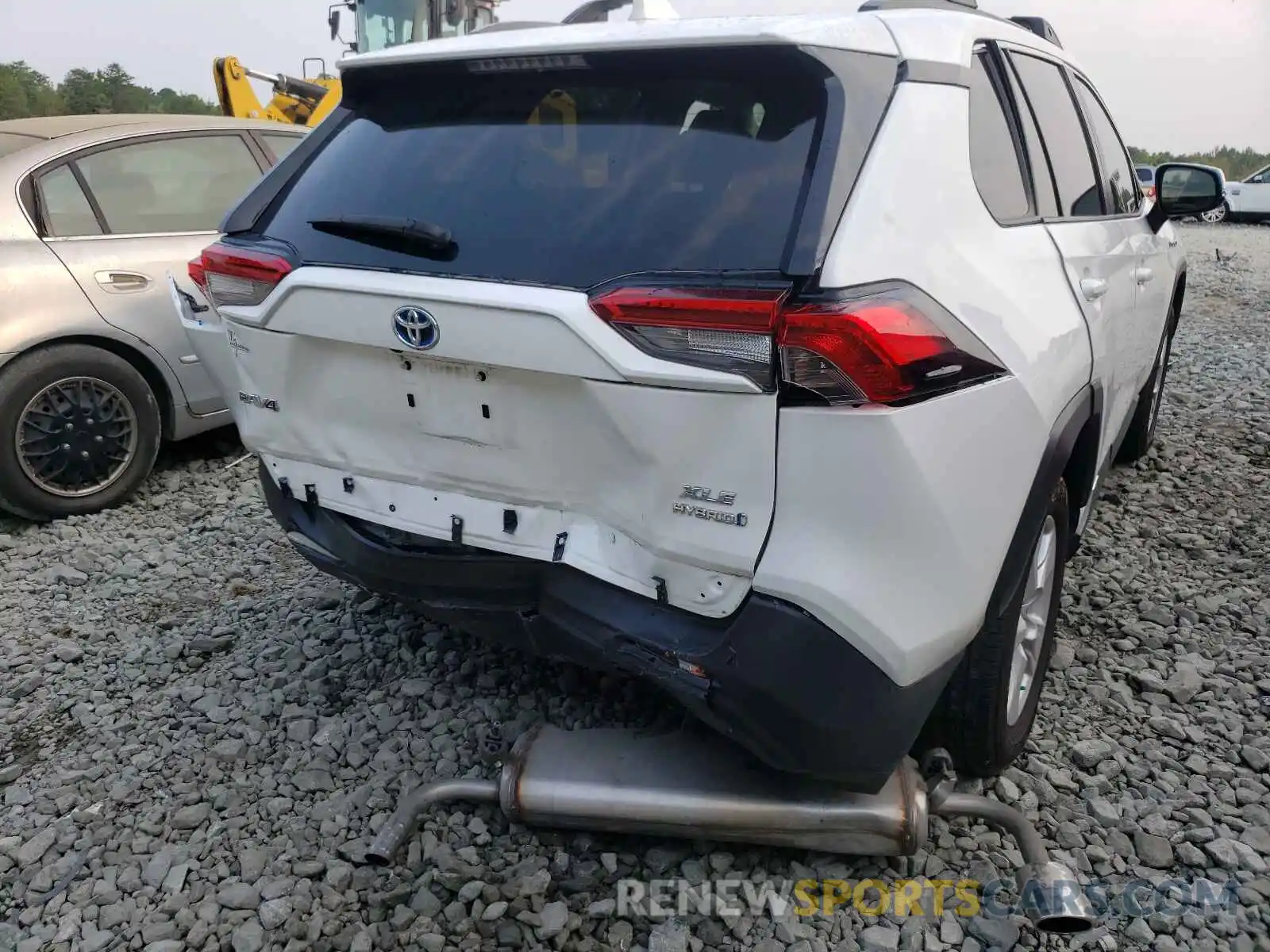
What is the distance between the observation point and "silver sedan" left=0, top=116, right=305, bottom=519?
4262 mm

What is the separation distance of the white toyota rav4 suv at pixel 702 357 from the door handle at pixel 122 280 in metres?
2.32

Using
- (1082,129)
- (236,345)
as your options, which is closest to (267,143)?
(236,345)

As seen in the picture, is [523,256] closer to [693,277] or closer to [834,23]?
[693,277]

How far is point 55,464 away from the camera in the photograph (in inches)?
174

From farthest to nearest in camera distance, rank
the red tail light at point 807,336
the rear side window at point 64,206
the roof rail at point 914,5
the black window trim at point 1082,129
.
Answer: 1. the rear side window at point 64,206
2. the black window trim at point 1082,129
3. the roof rail at point 914,5
4. the red tail light at point 807,336

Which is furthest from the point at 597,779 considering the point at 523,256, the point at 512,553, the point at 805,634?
the point at 523,256

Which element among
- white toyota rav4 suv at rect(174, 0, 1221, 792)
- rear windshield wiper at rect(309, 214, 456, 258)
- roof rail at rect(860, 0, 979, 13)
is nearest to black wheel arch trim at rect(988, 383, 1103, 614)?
white toyota rav4 suv at rect(174, 0, 1221, 792)

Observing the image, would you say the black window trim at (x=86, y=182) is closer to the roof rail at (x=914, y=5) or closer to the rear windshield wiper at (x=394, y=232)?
the rear windshield wiper at (x=394, y=232)

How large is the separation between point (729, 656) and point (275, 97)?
34.3ft

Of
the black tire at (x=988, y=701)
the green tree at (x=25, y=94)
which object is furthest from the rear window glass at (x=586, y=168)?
the green tree at (x=25, y=94)

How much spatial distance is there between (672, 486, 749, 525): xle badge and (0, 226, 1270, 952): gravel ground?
3.18 ft

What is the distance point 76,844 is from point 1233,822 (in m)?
2.90

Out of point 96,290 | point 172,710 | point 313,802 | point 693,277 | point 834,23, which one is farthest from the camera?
point 96,290

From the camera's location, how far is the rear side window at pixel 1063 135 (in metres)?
2.88
